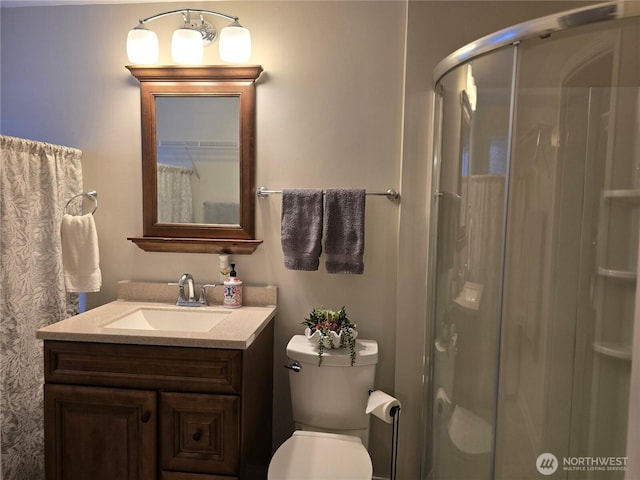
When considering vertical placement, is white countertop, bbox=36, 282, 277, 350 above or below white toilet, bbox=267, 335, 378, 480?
above

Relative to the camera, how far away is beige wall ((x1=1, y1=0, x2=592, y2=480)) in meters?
2.02

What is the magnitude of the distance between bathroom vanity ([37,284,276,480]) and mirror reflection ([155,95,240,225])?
2.19ft

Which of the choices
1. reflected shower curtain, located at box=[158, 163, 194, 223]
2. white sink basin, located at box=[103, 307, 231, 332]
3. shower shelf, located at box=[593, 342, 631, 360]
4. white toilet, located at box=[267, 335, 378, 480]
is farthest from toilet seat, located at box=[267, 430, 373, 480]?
reflected shower curtain, located at box=[158, 163, 194, 223]

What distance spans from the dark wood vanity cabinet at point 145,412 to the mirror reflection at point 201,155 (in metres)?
0.73

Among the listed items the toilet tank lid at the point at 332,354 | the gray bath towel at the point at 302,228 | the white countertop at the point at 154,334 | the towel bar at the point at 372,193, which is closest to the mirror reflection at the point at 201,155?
the towel bar at the point at 372,193

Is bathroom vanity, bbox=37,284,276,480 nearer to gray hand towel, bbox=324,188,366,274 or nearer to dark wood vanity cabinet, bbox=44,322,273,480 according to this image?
dark wood vanity cabinet, bbox=44,322,273,480

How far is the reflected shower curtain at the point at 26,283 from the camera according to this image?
1783 mm

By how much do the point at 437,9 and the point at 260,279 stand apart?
1424 mm

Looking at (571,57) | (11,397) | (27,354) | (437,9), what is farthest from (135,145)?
(571,57)

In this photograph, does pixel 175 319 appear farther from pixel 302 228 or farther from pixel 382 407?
pixel 382 407

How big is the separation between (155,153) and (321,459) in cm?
152

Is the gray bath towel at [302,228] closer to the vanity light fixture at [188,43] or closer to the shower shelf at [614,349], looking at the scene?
the vanity light fixture at [188,43]

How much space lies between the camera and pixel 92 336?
1634 mm

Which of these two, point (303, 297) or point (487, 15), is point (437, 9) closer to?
point (487, 15)
